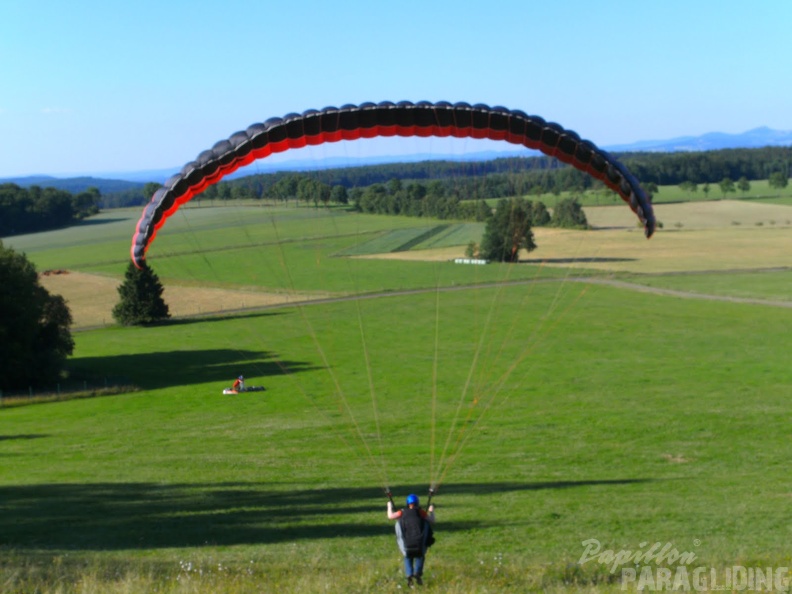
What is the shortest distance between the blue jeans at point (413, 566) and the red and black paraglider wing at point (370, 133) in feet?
17.0

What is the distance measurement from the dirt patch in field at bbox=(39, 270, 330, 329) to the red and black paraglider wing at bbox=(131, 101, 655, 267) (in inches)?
1797

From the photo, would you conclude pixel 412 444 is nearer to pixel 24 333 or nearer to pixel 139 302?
pixel 24 333

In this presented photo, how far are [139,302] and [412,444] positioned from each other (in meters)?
37.4

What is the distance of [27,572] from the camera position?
32.0 feet

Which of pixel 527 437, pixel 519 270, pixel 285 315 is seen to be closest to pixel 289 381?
pixel 527 437

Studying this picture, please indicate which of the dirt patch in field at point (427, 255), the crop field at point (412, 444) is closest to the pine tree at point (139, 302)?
the crop field at point (412, 444)

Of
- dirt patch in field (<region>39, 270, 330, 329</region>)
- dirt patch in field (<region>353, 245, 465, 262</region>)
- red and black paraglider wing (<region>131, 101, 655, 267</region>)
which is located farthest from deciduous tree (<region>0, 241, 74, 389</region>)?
dirt patch in field (<region>353, 245, 465, 262</region>)

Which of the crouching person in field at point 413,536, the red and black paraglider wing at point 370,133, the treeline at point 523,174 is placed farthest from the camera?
the treeline at point 523,174

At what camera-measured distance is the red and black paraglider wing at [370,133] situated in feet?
35.6

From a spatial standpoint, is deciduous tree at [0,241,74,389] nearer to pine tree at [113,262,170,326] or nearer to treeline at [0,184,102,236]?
pine tree at [113,262,170,326]

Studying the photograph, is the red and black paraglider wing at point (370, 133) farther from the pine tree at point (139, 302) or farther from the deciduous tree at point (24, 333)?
the pine tree at point (139, 302)

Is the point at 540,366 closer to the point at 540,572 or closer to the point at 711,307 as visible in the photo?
the point at 711,307

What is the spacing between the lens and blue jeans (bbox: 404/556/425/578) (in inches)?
366

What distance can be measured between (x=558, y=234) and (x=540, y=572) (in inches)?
3252
